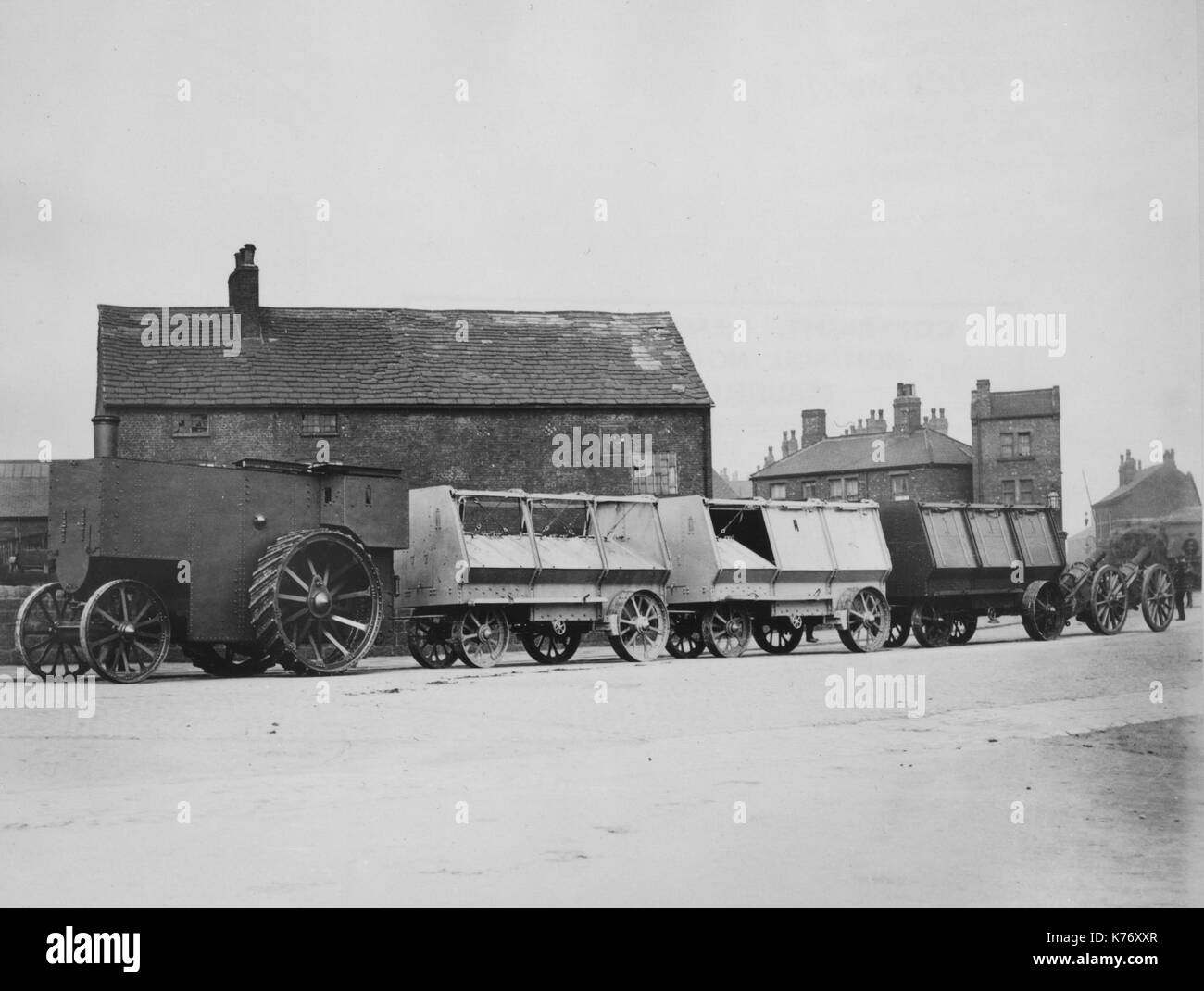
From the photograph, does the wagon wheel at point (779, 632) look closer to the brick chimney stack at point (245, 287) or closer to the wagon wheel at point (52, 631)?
the wagon wheel at point (52, 631)

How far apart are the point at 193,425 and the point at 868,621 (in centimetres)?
1399

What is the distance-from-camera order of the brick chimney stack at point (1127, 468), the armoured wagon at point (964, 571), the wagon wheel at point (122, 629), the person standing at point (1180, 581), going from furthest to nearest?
the person standing at point (1180, 581), the armoured wagon at point (964, 571), the wagon wheel at point (122, 629), the brick chimney stack at point (1127, 468)

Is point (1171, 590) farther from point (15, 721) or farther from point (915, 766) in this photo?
point (15, 721)

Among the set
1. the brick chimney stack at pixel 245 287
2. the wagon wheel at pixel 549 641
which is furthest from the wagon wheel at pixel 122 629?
the brick chimney stack at pixel 245 287

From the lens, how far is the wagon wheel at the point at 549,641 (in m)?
18.9

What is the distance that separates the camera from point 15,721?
1084cm

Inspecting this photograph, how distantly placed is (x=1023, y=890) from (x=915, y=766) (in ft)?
9.18

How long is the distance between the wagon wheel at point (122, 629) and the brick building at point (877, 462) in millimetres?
40910

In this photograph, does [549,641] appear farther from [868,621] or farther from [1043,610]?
[1043,610]

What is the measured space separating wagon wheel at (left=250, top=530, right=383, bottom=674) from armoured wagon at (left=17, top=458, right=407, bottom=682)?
0.02 metres

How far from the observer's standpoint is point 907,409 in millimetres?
59156

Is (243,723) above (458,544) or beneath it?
beneath
